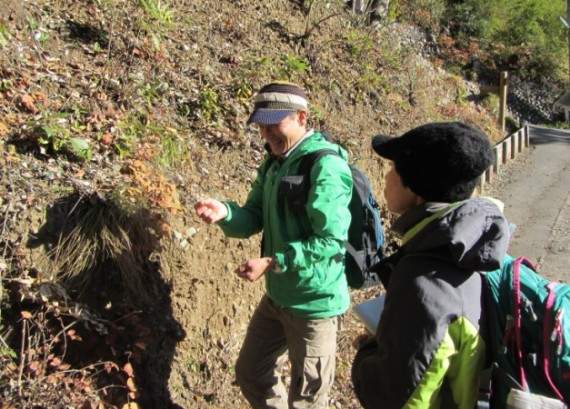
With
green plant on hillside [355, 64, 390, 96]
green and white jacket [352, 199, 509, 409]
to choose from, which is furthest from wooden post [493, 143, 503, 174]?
green and white jacket [352, 199, 509, 409]

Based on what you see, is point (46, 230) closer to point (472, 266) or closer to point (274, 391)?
point (274, 391)

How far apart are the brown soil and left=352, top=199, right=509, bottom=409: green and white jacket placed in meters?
2.09

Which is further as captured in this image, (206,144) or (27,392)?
(206,144)

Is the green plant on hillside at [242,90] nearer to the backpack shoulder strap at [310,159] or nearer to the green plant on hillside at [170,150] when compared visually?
the green plant on hillside at [170,150]

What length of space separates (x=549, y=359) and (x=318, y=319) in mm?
1460

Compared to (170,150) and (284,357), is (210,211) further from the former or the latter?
(170,150)

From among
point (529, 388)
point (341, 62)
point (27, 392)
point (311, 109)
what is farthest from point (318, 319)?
point (341, 62)

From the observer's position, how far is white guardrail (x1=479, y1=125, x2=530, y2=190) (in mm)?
12250

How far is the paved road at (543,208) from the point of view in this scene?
8344 millimetres

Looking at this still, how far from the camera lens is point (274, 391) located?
3541mm

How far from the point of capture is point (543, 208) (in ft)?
34.4

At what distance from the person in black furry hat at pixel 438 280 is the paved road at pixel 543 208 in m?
6.26

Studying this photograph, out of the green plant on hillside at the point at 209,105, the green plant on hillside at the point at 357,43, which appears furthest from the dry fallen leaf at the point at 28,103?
the green plant on hillside at the point at 357,43

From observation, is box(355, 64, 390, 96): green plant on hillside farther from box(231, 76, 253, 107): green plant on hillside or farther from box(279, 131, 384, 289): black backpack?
box(279, 131, 384, 289): black backpack
